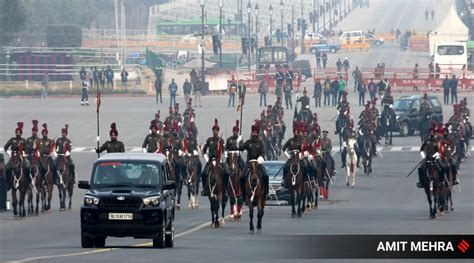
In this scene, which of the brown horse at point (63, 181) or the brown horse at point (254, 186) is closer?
the brown horse at point (254, 186)

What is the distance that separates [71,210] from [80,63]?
8298 centimetres

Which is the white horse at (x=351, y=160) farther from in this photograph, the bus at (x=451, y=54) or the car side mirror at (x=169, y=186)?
the bus at (x=451, y=54)

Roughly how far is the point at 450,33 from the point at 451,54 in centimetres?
2304

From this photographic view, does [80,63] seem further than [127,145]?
Yes

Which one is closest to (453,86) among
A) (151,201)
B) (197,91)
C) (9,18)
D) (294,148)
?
(197,91)

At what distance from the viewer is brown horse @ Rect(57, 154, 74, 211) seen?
47.9 m

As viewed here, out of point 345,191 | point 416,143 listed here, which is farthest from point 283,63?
point 345,191

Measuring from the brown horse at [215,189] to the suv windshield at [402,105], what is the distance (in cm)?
4025

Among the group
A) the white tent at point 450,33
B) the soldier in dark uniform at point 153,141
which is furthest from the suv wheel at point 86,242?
the white tent at point 450,33

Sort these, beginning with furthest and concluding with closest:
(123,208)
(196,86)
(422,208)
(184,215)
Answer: (196,86), (422,208), (184,215), (123,208)

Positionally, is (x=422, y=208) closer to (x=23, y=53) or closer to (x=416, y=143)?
(x=416, y=143)

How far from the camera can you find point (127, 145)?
75.9 metres

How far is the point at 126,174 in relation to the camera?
33375 millimetres

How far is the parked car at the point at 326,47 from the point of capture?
16162 cm
